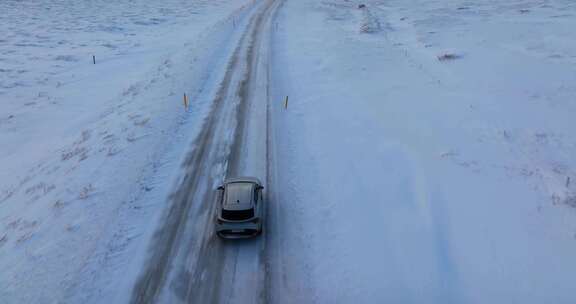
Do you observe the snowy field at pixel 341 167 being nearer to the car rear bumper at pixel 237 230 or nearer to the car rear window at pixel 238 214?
the car rear bumper at pixel 237 230

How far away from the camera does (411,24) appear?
150 feet

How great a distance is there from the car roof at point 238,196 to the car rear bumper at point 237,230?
516 mm

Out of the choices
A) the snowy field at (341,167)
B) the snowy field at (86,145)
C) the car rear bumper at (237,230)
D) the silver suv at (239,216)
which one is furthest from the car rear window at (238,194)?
the snowy field at (86,145)

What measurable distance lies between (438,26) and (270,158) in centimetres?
3383

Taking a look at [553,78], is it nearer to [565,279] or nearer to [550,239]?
[550,239]

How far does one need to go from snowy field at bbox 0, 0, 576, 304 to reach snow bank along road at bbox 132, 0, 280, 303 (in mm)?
364

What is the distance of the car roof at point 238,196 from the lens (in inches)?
459

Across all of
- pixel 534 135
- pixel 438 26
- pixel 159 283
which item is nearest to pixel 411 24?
pixel 438 26

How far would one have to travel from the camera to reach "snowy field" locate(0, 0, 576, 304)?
1070 centimetres

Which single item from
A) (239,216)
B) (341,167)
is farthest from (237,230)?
(341,167)

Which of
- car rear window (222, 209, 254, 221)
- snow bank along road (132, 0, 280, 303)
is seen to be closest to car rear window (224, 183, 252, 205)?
car rear window (222, 209, 254, 221)

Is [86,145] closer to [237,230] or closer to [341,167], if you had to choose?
[237,230]

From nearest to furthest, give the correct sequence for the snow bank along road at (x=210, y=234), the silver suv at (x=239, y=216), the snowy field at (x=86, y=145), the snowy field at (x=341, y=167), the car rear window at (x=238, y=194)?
the snow bank along road at (x=210, y=234), the snowy field at (x=341, y=167), the snowy field at (x=86, y=145), the silver suv at (x=239, y=216), the car rear window at (x=238, y=194)

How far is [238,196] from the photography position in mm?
11969
